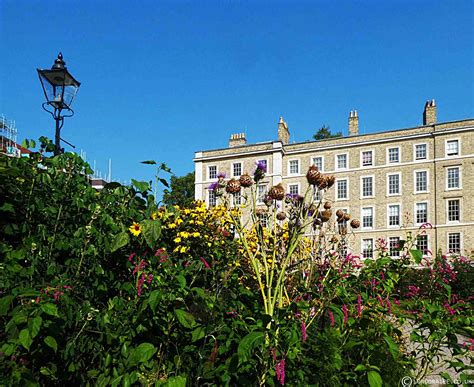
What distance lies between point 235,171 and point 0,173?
117ft

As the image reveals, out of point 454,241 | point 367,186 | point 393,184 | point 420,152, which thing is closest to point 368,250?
point 454,241

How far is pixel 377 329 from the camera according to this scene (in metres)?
2.26

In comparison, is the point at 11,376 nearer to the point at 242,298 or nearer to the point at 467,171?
the point at 242,298

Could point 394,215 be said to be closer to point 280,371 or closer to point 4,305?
point 280,371

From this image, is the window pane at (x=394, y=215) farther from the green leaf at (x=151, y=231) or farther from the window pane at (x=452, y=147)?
the green leaf at (x=151, y=231)

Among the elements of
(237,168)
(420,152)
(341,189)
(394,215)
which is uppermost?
(420,152)

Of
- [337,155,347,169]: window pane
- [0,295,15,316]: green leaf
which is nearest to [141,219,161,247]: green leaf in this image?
[0,295,15,316]: green leaf

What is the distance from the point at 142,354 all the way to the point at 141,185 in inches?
47.8

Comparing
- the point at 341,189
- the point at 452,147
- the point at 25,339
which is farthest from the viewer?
the point at 341,189

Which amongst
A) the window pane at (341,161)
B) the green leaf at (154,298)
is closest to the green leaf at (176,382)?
the green leaf at (154,298)

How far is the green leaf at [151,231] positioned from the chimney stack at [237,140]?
121 ft

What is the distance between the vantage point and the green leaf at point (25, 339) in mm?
Answer: 1585

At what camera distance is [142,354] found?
178 cm

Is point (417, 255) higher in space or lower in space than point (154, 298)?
higher
